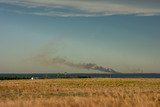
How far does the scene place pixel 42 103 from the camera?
16375 mm

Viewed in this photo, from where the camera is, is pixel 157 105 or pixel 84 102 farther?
pixel 84 102

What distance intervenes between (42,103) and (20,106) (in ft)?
2.79

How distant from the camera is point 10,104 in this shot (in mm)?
16438

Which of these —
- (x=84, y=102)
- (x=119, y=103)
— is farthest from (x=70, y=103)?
(x=119, y=103)

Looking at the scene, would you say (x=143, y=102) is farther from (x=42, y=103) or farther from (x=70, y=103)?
(x=42, y=103)

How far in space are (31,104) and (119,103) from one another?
309 centimetres

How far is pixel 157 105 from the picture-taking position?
599 inches

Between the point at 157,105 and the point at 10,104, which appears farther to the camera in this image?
the point at 10,104

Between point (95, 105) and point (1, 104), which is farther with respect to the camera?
point (1, 104)

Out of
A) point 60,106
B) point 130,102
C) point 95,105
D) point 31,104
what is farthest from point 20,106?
point 130,102

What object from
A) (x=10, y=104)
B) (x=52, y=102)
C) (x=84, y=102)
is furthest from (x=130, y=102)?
(x=10, y=104)

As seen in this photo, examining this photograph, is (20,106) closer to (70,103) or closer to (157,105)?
(70,103)

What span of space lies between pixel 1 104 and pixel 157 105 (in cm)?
567

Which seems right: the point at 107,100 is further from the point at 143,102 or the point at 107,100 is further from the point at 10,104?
the point at 10,104
